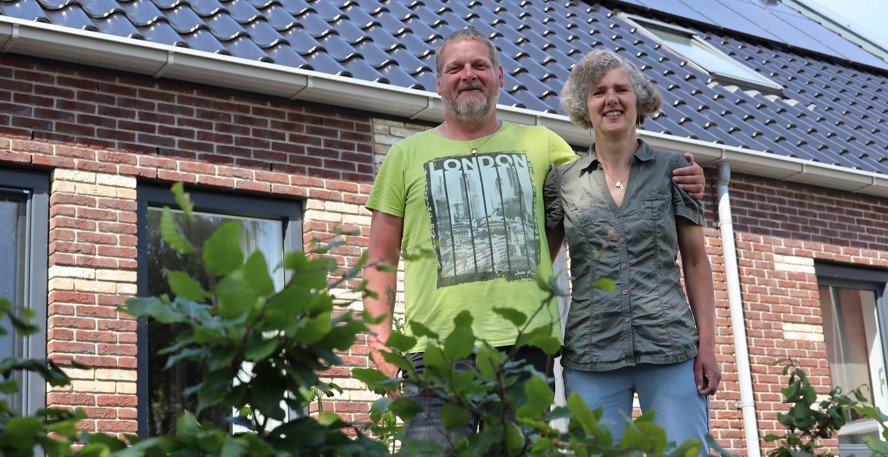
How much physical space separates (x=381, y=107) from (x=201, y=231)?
1316 millimetres

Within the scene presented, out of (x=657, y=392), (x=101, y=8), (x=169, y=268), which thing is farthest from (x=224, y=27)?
(x=657, y=392)

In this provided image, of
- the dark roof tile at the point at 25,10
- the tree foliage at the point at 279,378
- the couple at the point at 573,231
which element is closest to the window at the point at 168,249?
the dark roof tile at the point at 25,10

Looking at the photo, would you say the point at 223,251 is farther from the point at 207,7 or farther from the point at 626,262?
the point at 207,7

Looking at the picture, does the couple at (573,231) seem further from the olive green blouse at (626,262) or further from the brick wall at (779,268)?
the brick wall at (779,268)

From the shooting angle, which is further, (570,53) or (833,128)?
(833,128)

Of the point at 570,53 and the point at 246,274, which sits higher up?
the point at 570,53

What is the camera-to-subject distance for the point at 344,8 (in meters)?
7.96

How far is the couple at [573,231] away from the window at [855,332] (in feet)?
20.5

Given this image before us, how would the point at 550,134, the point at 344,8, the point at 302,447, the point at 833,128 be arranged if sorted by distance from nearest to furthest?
1. the point at 302,447
2. the point at 550,134
3. the point at 344,8
4. the point at 833,128

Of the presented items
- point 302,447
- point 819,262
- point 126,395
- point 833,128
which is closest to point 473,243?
point 302,447

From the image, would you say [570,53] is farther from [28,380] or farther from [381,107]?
[28,380]

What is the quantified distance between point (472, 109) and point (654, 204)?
22.8 inches

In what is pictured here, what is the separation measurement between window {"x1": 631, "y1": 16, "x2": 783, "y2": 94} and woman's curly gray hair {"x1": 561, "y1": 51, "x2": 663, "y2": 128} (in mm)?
6515

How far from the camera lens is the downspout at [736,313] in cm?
822
